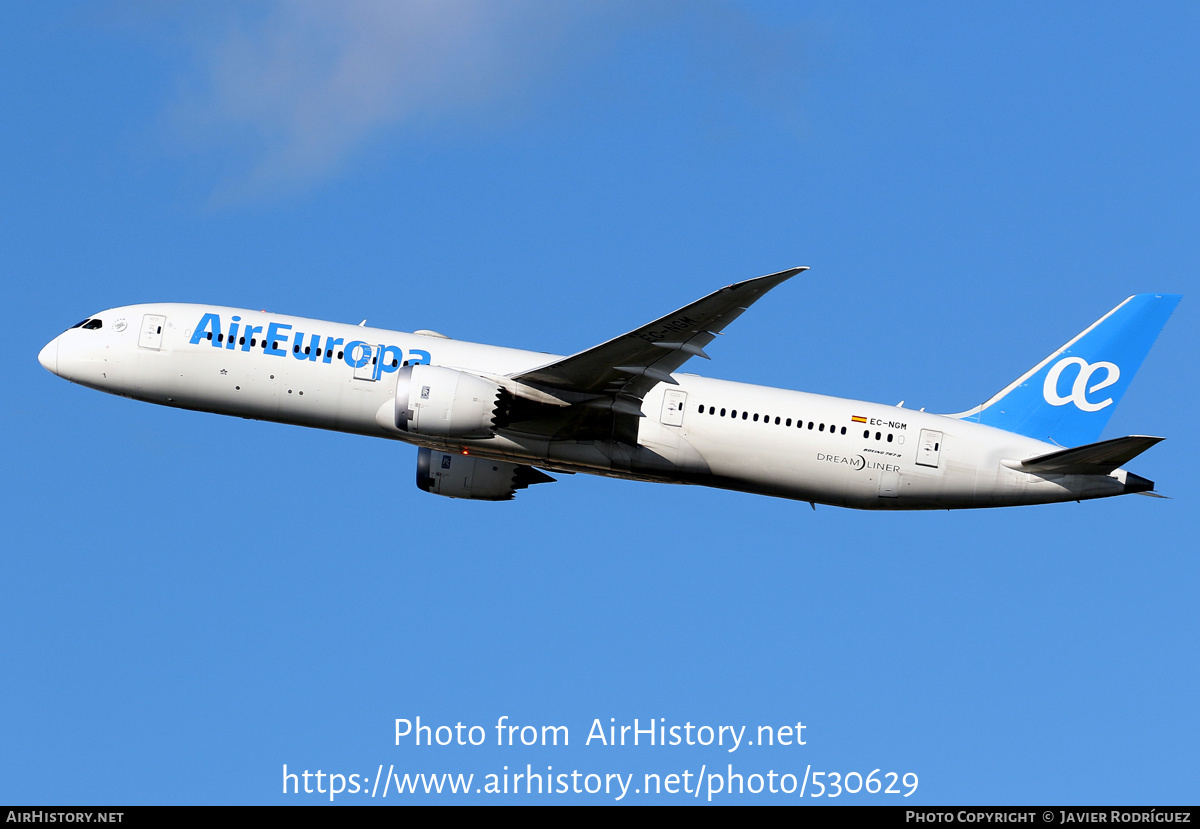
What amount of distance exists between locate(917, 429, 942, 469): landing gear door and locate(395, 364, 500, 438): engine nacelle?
40.6ft

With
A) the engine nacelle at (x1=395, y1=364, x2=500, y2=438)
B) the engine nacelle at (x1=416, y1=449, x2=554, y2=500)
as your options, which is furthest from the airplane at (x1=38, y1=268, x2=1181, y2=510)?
the engine nacelle at (x1=416, y1=449, x2=554, y2=500)

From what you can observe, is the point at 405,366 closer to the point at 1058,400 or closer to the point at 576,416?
the point at 576,416

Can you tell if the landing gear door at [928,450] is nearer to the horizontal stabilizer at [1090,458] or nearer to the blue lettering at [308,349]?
the horizontal stabilizer at [1090,458]

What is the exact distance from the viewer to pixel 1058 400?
4041 centimetres

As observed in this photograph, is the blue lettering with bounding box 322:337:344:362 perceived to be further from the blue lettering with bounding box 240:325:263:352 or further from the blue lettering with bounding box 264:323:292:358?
the blue lettering with bounding box 240:325:263:352

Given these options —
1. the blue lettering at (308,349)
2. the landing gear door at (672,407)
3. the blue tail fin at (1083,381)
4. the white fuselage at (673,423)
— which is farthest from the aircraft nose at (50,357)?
the blue tail fin at (1083,381)

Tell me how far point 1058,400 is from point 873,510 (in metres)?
6.65

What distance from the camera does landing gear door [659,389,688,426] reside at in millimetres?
38469

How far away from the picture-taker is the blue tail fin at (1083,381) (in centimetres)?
4019

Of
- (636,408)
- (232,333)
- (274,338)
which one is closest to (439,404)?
(636,408)

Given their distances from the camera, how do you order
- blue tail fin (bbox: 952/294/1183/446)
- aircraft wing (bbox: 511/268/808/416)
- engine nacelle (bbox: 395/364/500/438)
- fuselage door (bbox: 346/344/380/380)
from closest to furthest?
aircraft wing (bbox: 511/268/808/416), engine nacelle (bbox: 395/364/500/438), fuselage door (bbox: 346/344/380/380), blue tail fin (bbox: 952/294/1183/446)

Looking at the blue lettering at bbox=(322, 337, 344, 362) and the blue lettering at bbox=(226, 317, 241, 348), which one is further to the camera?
the blue lettering at bbox=(226, 317, 241, 348)

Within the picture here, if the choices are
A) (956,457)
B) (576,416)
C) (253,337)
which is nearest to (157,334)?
(253,337)
